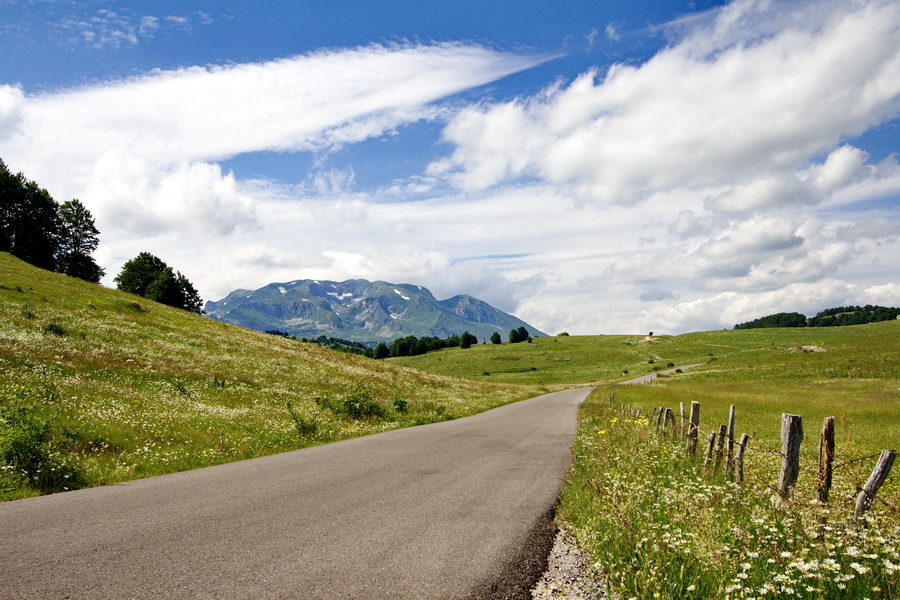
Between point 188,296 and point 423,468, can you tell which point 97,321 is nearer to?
point 423,468

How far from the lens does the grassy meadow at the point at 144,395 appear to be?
11.9m

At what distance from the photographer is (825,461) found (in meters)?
7.31

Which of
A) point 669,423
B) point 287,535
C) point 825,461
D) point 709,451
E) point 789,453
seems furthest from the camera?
point 669,423

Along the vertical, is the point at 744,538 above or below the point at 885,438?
above

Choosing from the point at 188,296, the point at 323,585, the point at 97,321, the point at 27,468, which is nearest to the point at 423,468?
the point at 323,585

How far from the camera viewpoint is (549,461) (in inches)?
584

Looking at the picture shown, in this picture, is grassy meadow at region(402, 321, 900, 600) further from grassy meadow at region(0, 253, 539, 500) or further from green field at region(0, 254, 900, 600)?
grassy meadow at region(0, 253, 539, 500)

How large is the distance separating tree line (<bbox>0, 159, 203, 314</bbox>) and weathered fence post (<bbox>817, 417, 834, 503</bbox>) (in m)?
102

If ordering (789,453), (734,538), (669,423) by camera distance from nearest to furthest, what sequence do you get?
(734,538) < (789,453) < (669,423)

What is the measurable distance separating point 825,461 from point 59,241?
11522 centimetres

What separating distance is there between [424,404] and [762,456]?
25.4m

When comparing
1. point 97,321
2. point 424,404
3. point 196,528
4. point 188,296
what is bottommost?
point 424,404

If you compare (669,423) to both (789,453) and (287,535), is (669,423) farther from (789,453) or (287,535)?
(287,535)

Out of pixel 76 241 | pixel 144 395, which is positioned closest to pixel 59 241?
pixel 76 241
